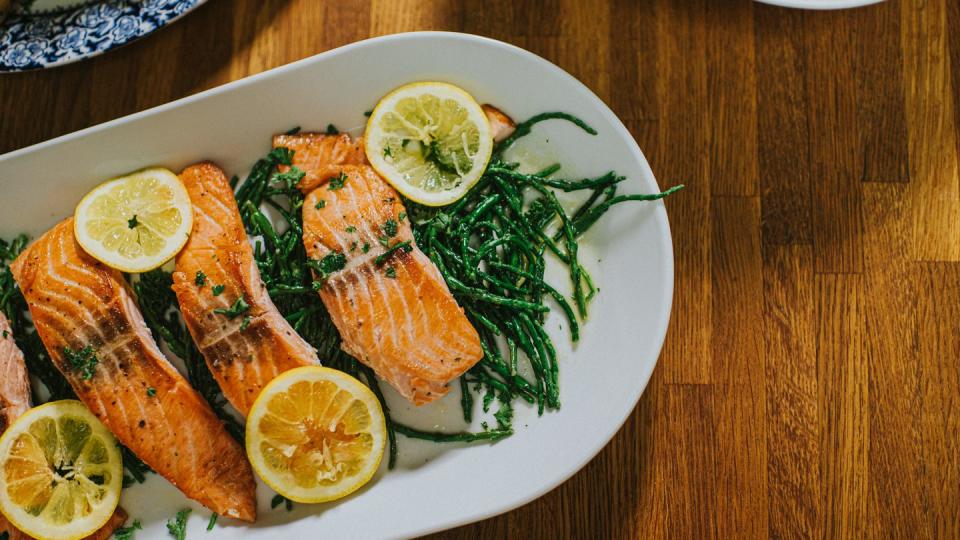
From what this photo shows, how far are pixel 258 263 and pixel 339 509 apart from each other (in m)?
0.99

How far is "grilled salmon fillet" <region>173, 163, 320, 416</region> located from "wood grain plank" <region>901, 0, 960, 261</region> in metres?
2.52

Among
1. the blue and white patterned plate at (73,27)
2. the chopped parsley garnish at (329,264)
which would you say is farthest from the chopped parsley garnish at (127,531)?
the blue and white patterned plate at (73,27)

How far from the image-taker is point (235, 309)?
277cm

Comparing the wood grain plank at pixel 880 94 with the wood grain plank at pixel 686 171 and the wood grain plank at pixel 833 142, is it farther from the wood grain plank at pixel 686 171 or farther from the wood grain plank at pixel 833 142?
the wood grain plank at pixel 686 171

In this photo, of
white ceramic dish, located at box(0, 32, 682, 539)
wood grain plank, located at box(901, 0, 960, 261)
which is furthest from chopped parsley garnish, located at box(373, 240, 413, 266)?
wood grain plank, located at box(901, 0, 960, 261)

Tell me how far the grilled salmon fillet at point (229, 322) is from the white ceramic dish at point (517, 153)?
372mm

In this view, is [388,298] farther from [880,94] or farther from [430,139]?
[880,94]

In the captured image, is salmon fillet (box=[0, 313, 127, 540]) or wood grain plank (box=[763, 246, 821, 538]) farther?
wood grain plank (box=[763, 246, 821, 538])

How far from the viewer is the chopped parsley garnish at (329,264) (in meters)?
2.78

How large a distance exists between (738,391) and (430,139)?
1.58 m

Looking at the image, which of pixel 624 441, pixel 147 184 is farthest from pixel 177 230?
pixel 624 441

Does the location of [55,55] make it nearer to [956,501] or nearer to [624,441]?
Result: [624,441]

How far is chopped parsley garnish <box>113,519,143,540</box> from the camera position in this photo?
2.88 metres

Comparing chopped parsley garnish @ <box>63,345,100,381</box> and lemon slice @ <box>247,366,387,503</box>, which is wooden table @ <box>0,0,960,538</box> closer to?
lemon slice @ <box>247,366,387,503</box>
